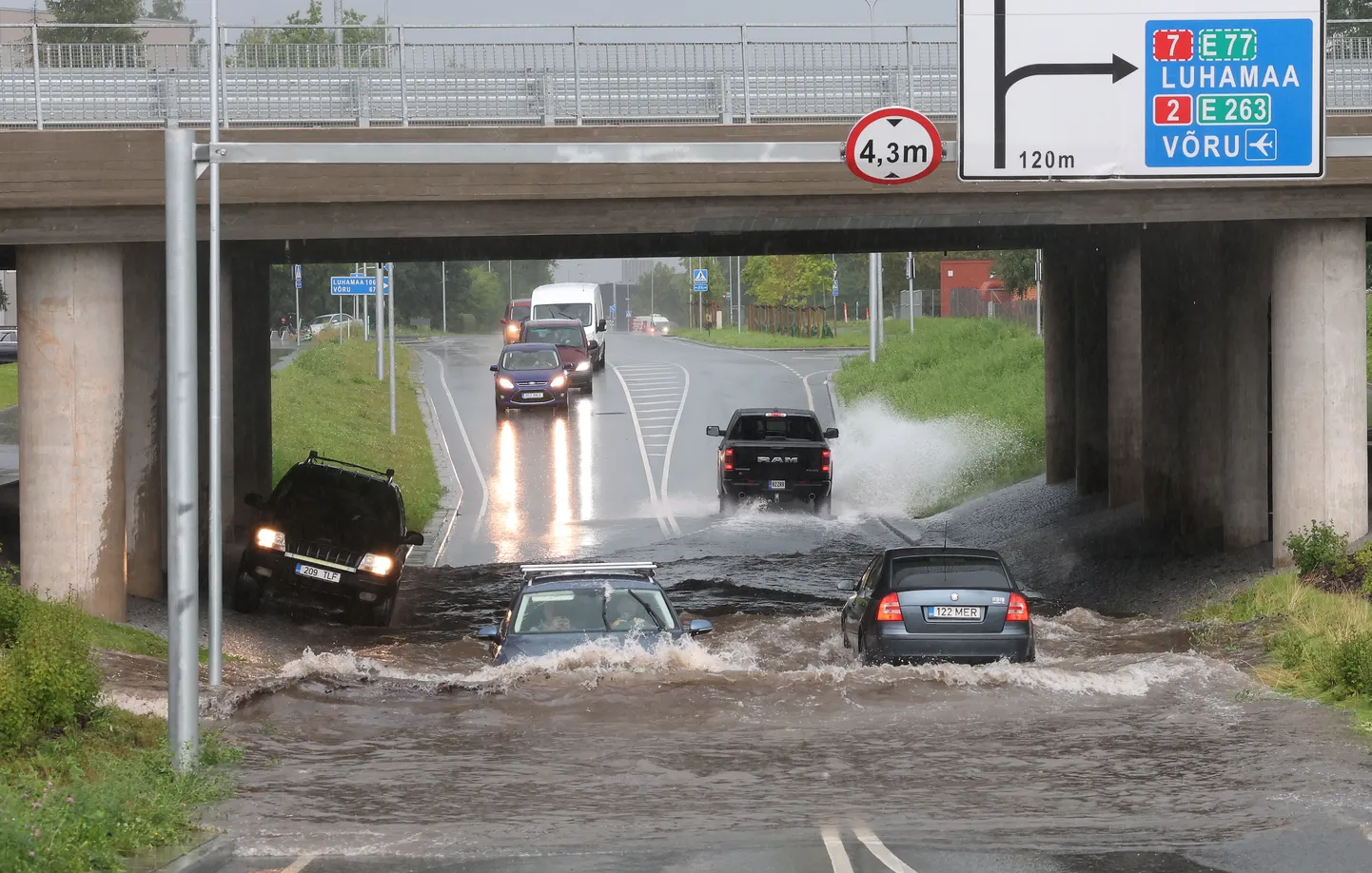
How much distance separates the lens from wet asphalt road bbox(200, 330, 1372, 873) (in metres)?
9.48

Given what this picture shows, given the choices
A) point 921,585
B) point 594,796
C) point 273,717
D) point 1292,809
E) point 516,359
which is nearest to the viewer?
point 1292,809

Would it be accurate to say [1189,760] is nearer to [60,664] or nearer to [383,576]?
[60,664]

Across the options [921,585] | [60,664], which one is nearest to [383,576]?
[921,585]

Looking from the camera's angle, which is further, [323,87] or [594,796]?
[323,87]

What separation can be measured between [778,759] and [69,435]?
11.1m

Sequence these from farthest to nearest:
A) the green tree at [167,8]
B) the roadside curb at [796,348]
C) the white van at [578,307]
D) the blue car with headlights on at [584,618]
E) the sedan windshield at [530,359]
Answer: the green tree at [167,8] < the roadside curb at [796,348] < the white van at [578,307] < the sedan windshield at [530,359] < the blue car with headlights on at [584,618]

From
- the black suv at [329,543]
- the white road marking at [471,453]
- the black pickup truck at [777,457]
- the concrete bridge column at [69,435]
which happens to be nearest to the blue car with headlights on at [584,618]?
the black suv at [329,543]

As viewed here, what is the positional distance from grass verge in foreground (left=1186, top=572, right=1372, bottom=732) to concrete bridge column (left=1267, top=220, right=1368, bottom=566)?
1.33m

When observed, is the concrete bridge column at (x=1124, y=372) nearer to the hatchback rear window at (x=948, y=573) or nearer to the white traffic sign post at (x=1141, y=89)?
the hatchback rear window at (x=948, y=573)

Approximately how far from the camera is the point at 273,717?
1452 centimetres

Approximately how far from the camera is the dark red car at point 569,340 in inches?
2077

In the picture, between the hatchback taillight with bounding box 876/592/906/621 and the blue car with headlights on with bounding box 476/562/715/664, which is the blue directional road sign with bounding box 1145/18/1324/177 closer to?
the hatchback taillight with bounding box 876/592/906/621

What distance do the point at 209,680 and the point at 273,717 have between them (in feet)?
2.86

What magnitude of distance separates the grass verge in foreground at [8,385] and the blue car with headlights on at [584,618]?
4252cm
